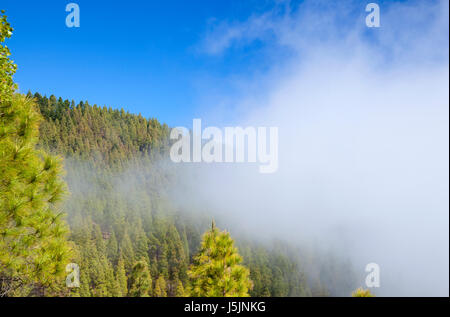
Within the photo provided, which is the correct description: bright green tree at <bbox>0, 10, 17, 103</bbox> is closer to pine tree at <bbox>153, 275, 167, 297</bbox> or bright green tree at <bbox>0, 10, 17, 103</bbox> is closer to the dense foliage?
the dense foliage

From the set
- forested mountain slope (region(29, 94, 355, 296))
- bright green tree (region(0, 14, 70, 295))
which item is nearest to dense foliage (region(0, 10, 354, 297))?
bright green tree (region(0, 14, 70, 295))

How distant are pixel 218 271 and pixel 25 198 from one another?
22.8 feet

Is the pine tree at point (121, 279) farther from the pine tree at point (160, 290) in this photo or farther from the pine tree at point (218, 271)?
the pine tree at point (218, 271)

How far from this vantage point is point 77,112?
192875 millimetres

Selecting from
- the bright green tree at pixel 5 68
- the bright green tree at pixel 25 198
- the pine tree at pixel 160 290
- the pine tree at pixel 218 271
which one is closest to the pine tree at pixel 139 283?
the pine tree at pixel 160 290

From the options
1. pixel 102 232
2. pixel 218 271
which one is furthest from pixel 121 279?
pixel 218 271

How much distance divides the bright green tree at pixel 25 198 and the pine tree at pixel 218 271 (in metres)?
5.31

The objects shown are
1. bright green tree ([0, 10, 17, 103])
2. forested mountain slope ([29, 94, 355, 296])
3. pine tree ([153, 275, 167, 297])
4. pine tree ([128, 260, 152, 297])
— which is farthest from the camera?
forested mountain slope ([29, 94, 355, 296])

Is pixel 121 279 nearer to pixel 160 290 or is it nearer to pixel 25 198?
pixel 160 290

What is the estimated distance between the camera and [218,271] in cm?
940

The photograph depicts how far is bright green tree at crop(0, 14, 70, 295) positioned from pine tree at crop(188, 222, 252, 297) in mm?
5306

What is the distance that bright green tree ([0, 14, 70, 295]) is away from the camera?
16.2 feet
